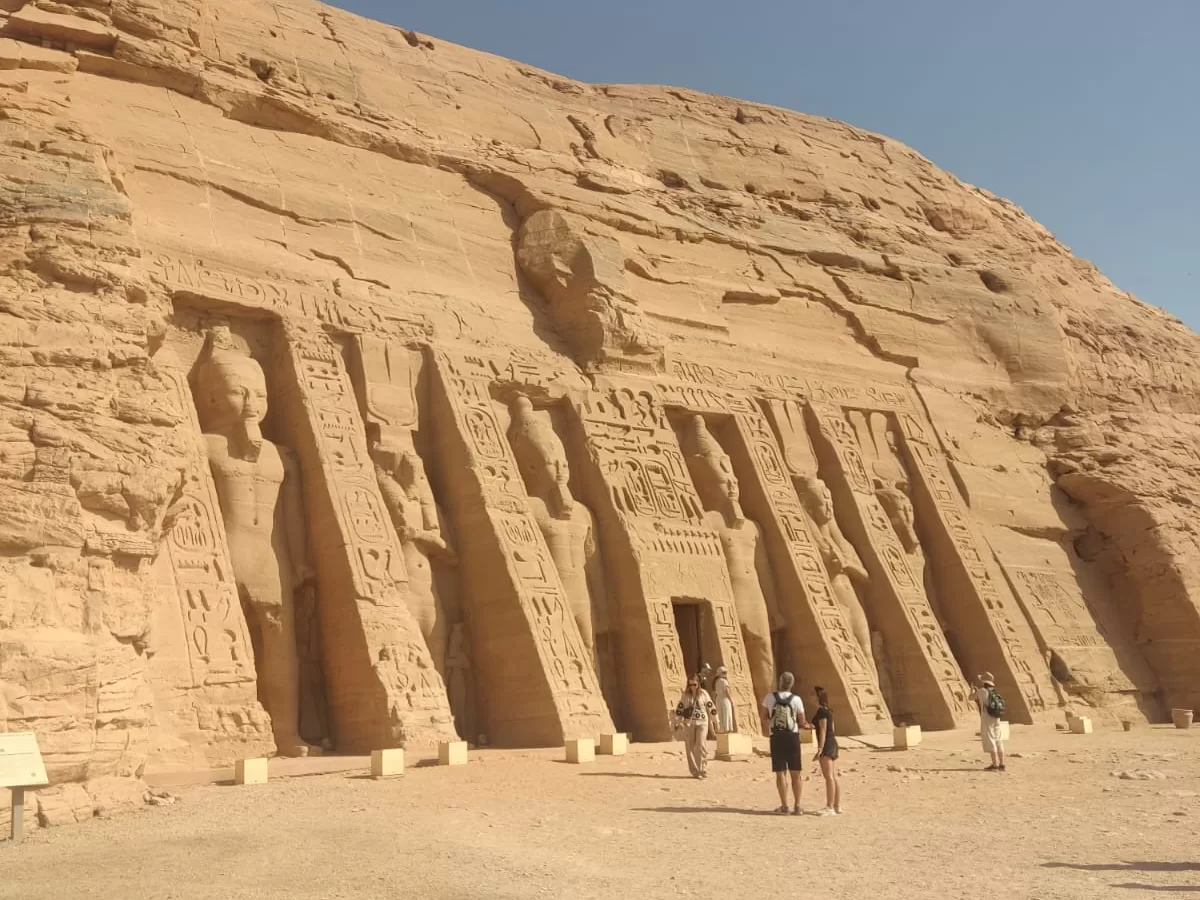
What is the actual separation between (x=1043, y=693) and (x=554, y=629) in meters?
7.76

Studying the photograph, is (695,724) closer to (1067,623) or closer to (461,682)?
(461,682)

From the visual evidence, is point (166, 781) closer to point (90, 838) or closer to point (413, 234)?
point (90, 838)

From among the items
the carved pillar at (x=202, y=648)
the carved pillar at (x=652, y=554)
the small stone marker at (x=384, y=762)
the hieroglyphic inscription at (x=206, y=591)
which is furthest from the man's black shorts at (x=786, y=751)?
the carved pillar at (x=652, y=554)

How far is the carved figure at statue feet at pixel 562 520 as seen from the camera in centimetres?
1504

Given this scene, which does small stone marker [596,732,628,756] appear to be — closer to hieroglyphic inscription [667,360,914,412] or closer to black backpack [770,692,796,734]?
black backpack [770,692,796,734]

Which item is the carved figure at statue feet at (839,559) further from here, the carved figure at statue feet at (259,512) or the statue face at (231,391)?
the statue face at (231,391)

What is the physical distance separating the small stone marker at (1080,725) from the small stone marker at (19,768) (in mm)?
12736

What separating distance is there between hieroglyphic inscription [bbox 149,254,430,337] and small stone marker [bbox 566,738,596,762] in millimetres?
5755

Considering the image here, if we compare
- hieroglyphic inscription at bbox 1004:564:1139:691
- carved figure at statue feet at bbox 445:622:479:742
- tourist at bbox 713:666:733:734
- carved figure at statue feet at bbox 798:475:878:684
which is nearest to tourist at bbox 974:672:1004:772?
tourist at bbox 713:666:733:734

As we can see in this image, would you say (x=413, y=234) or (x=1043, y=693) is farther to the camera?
(x=1043, y=693)

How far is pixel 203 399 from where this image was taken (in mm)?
13508

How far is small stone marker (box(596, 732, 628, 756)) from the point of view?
12.3m

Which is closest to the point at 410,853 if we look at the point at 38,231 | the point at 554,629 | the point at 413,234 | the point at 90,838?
the point at 90,838

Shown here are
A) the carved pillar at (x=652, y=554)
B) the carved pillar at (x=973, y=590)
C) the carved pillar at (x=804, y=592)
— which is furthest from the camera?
the carved pillar at (x=973, y=590)
